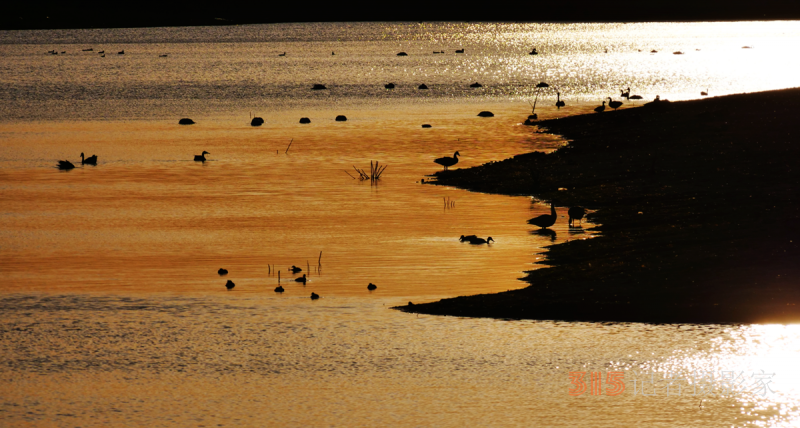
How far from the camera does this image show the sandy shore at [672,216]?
15.1m

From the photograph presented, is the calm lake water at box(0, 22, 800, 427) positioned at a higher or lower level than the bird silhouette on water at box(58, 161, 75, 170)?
lower

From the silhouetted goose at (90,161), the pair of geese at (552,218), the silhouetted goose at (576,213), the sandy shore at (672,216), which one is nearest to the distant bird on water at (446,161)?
the sandy shore at (672,216)

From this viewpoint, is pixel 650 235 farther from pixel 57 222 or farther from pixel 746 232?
pixel 57 222

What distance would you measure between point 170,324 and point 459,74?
8712 cm

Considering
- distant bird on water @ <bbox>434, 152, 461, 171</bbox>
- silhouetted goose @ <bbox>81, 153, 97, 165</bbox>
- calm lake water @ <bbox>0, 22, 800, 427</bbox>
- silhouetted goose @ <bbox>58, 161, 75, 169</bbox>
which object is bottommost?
calm lake water @ <bbox>0, 22, 800, 427</bbox>

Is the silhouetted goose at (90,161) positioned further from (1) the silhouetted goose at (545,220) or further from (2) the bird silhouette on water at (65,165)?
(1) the silhouetted goose at (545,220)

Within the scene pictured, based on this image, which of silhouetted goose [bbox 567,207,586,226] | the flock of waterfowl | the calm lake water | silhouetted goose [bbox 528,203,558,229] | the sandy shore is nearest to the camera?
the calm lake water

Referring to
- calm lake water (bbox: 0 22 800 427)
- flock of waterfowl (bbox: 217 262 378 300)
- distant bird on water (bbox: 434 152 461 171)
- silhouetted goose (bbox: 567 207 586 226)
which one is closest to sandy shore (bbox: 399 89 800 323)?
silhouetted goose (bbox: 567 207 586 226)

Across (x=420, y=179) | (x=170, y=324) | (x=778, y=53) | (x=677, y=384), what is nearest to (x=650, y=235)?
(x=677, y=384)

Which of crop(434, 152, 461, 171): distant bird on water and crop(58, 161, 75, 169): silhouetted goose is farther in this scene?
crop(58, 161, 75, 169): silhouetted goose

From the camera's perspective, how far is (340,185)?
30.6 metres

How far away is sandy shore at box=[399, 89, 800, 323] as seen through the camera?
1509 centimetres

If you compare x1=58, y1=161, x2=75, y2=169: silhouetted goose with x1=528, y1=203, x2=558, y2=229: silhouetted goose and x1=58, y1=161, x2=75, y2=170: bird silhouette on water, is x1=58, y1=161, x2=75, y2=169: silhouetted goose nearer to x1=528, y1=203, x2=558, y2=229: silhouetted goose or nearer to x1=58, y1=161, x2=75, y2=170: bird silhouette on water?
x1=58, y1=161, x2=75, y2=170: bird silhouette on water

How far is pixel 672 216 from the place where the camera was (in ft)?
69.6
